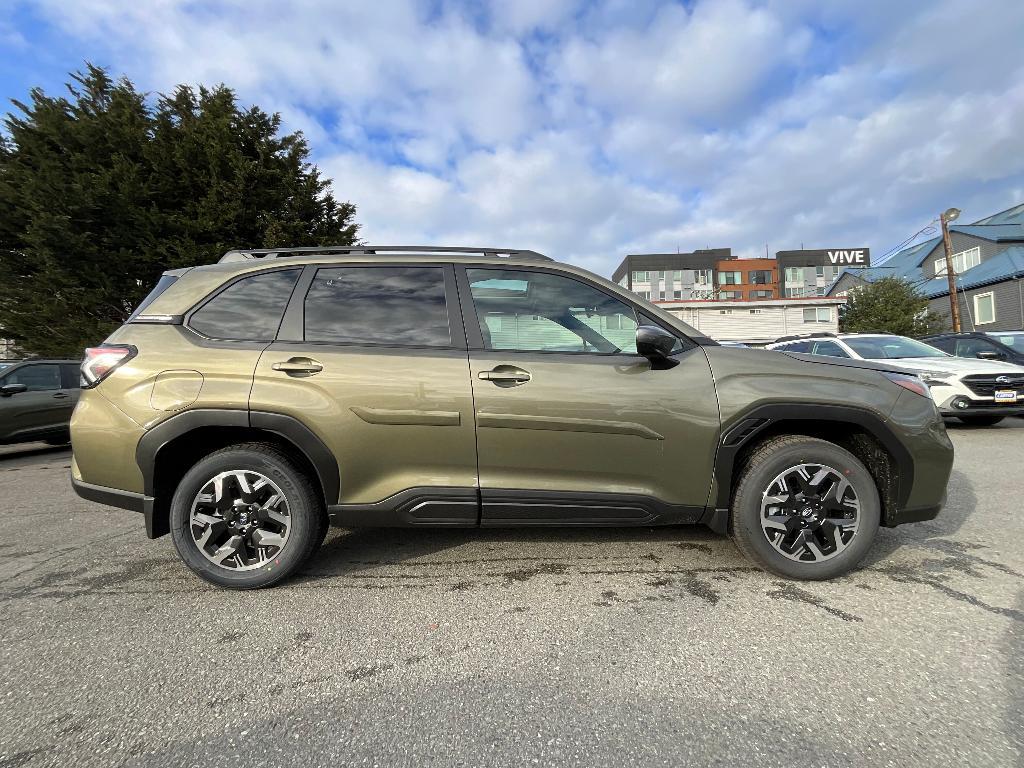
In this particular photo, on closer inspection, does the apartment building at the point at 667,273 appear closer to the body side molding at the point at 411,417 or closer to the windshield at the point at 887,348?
the windshield at the point at 887,348

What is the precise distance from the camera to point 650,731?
170cm

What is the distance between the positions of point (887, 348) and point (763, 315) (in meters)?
24.6

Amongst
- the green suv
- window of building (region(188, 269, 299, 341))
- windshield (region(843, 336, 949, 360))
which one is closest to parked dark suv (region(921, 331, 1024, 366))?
windshield (region(843, 336, 949, 360))

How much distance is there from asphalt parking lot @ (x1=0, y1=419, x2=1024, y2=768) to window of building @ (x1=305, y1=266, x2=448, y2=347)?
1364 millimetres

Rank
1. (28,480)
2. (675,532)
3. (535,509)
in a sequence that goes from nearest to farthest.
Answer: (535,509)
(675,532)
(28,480)

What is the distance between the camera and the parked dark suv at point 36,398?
7.62 meters

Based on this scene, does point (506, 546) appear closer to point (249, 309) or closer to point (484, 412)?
point (484, 412)

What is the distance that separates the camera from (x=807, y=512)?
2729 millimetres

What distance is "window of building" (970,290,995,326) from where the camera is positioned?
28.4 meters

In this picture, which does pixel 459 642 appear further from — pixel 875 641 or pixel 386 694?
pixel 875 641

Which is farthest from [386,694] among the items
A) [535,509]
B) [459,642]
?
[535,509]

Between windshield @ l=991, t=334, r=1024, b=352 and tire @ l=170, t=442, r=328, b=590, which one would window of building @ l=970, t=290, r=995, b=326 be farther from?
tire @ l=170, t=442, r=328, b=590

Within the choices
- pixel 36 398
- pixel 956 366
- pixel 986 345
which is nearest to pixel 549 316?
pixel 956 366

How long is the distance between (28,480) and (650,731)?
24.8ft
